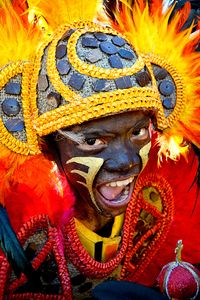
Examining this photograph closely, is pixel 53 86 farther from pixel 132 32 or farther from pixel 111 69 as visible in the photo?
pixel 132 32

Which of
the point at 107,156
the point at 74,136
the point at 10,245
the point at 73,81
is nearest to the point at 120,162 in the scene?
the point at 107,156

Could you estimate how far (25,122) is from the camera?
173cm

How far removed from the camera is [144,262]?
7.29 ft

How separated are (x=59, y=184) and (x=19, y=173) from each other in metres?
0.15

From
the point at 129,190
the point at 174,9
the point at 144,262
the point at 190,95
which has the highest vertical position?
the point at 174,9

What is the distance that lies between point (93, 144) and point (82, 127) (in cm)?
6

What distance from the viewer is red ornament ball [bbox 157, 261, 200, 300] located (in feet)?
5.21

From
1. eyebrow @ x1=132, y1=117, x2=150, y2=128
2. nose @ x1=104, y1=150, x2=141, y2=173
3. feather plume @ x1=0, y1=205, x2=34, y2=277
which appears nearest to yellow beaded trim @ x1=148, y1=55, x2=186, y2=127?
eyebrow @ x1=132, y1=117, x2=150, y2=128

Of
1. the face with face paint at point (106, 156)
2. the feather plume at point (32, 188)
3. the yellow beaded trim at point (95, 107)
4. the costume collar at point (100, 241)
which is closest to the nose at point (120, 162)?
the face with face paint at point (106, 156)

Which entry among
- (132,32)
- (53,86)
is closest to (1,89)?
(53,86)

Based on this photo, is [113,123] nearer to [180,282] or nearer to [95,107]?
[95,107]

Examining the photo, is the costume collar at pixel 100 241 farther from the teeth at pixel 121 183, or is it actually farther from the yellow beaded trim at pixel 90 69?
the yellow beaded trim at pixel 90 69

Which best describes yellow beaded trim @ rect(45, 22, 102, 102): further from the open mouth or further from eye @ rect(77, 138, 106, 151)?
the open mouth

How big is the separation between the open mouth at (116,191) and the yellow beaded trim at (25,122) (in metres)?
0.23
